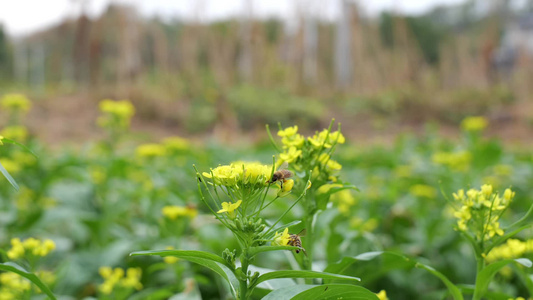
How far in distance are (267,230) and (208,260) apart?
0.43 ft

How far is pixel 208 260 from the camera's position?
79 cm

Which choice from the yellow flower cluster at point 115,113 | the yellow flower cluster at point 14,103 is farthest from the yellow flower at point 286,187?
the yellow flower cluster at point 14,103

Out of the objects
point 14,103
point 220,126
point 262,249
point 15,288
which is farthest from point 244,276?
point 220,126

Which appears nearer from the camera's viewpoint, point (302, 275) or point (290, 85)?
point (302, 275)

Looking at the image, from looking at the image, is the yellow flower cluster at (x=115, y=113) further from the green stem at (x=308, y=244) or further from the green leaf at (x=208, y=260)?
the green leaf at (x=208, y=260)

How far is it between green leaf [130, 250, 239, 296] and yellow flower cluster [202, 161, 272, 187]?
128mm

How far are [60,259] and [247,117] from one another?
985 centimetres

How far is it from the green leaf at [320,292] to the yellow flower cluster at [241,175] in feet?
0.62

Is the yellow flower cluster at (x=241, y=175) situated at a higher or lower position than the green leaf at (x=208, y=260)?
higher

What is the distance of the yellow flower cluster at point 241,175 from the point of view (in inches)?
31.6

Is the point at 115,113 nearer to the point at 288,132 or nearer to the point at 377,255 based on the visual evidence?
the point at 288,132

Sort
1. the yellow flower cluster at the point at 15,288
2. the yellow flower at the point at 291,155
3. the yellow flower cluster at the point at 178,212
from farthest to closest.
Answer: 1. the yellow flower cluster at the point at 178,212
2. the yellow flower cluster at the point at 15,288
3. the yellow flower at the point at 291,155

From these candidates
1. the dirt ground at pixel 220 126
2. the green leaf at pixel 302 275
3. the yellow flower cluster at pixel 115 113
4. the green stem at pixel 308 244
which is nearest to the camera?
the green leaf at pixel 302 275

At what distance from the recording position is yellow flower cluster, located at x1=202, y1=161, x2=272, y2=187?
0.80 m
